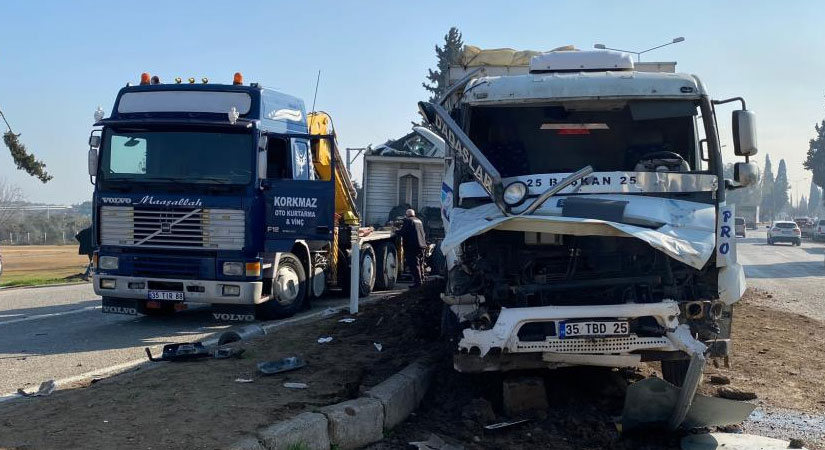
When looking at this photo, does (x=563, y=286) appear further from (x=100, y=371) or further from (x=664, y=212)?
(x=100, y=371)

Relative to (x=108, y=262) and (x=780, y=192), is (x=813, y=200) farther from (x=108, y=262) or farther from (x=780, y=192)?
(x=108, y=262)

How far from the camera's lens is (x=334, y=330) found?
9094mm

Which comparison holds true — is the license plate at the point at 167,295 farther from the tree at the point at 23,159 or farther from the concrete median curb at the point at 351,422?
the tree at the point at 23,159

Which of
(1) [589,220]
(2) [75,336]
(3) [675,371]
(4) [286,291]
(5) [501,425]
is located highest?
(1) [589,220]

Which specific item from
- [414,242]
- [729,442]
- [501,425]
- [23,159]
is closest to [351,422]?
[501,425]

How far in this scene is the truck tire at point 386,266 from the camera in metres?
14.8

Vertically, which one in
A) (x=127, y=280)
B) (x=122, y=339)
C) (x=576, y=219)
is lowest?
(x=122, y=339)

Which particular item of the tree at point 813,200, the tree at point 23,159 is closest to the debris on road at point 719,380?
the tree at point 23,159

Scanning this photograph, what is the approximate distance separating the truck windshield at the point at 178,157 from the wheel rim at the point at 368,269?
4105 millimetres

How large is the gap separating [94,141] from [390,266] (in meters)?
6.76

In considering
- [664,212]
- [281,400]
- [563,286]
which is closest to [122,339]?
[281,400]

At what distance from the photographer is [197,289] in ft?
33.0

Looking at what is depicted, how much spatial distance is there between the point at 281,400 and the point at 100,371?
2.69 meters

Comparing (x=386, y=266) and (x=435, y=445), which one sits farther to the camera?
(x=386, y=266)
